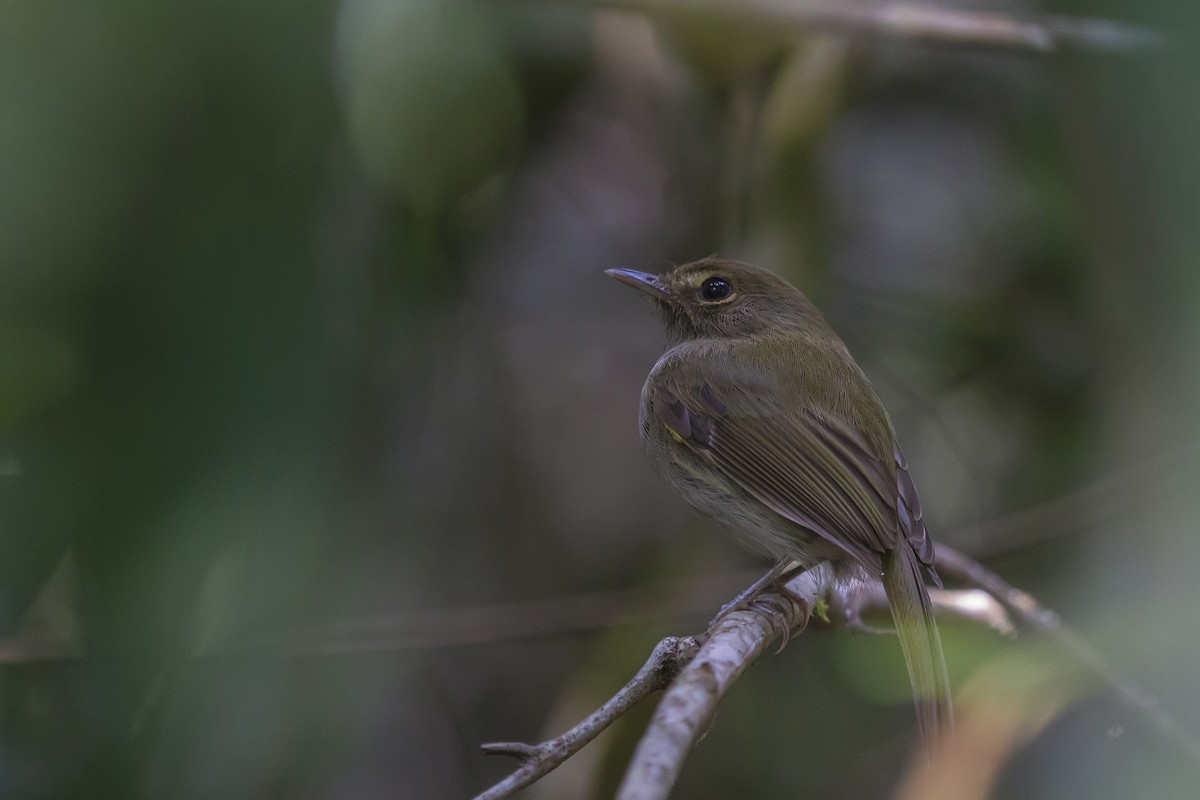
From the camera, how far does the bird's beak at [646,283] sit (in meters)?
3.59

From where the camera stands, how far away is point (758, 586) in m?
2.91

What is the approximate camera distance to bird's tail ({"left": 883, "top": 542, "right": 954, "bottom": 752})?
256cm

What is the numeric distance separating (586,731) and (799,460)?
1.32m

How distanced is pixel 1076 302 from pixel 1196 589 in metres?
1.61

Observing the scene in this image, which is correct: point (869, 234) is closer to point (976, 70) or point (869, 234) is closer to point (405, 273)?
point (976, 70)

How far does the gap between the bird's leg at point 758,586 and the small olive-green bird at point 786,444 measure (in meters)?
0.04

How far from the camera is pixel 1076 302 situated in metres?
4.44

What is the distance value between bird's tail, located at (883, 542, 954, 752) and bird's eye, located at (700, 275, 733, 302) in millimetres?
1183

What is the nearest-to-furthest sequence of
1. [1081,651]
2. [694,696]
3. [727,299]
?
[694,696]
[1081,651]
[727,299]

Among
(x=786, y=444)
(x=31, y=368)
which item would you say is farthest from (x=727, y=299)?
(x=31, y=368)

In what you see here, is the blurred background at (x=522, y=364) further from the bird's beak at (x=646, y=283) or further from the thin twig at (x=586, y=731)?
the thin twig at (x=586, y=731)

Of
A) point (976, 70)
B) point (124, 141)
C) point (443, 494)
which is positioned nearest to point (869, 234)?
point (976, 70)

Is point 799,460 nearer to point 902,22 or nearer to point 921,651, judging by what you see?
point 921,651

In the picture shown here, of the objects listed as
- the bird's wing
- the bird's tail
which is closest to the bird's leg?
the bird's wing
